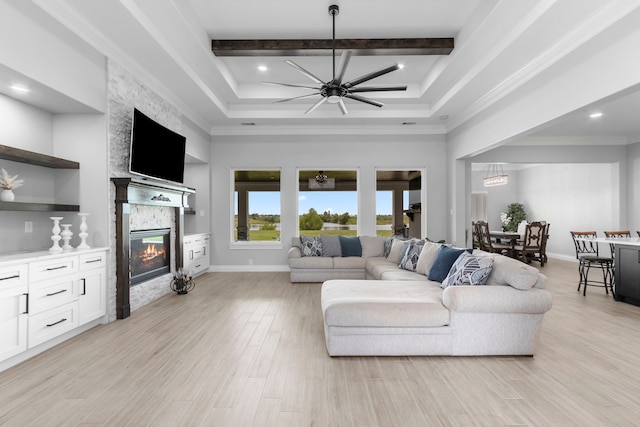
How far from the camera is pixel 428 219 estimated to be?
7387 millimetres

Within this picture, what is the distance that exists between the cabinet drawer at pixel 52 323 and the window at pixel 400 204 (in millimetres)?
5651

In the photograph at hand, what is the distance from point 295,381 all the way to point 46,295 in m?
2.37

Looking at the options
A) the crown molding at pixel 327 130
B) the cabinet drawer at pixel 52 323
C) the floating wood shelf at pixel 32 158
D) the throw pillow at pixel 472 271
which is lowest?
the cabinet drawer at pixel 52 323

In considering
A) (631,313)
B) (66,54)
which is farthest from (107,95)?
(631,313)

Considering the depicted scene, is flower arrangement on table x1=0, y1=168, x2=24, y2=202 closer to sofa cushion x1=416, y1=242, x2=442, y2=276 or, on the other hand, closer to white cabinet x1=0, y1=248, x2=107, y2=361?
white cabinet x1=0, y1=248, x2=107, y2=361

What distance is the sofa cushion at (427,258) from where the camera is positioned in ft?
14.4

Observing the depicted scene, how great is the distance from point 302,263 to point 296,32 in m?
3.72

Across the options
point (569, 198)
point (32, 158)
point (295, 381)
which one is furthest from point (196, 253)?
point (569, 198)

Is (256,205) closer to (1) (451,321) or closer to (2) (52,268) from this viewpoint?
(2) (52,268)

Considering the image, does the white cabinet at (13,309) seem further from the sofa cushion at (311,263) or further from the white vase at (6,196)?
the sofa cushion at (311,263)

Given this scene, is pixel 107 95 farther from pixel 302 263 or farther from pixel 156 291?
pixel 302 263

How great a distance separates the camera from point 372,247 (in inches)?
258

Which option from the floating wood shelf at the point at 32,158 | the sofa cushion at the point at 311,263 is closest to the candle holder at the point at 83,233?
the floating wood shelf at the point at 32,158

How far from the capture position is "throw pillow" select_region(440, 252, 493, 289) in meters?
3.12
